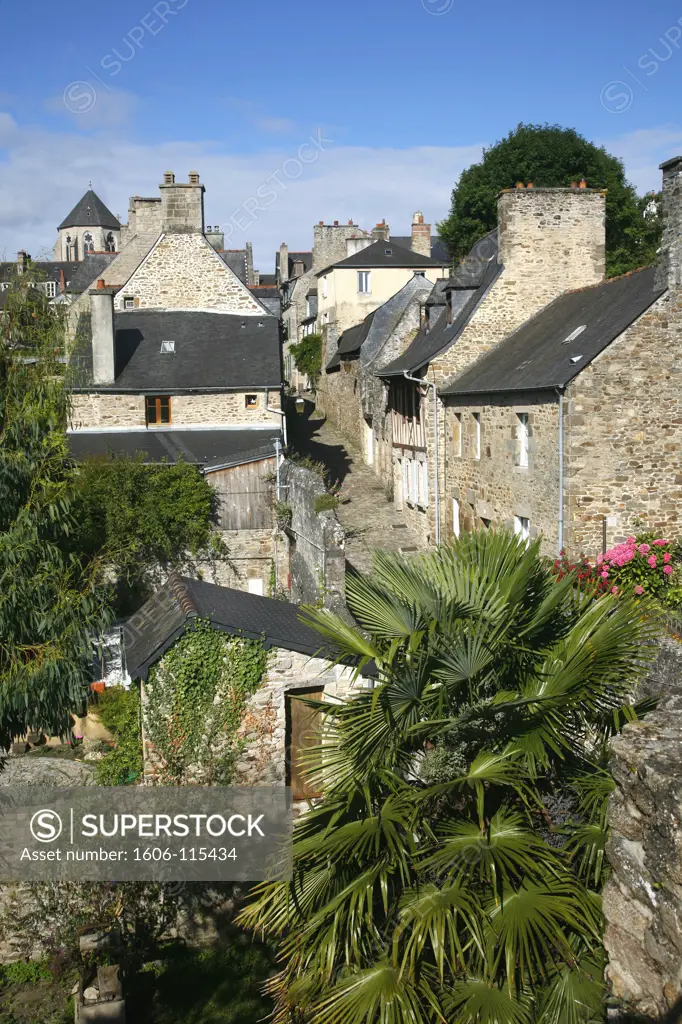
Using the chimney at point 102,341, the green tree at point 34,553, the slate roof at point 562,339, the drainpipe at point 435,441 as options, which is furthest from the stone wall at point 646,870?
the chimney at point 102,341

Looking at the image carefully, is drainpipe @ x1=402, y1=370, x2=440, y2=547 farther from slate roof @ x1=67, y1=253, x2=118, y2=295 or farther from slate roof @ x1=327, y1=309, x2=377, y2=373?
slate roof @ x1=67, y1=253, x2=118, y2=295

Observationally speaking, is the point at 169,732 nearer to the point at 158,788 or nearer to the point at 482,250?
the point at 158,788

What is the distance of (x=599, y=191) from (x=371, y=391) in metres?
10.7

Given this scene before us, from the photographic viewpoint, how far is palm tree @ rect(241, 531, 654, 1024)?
473 cm

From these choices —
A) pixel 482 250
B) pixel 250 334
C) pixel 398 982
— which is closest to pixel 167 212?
pixel 250 334

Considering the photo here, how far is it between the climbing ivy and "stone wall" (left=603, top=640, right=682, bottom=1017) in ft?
16.4

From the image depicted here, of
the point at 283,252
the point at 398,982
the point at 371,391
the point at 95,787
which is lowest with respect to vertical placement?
the point at 95,787

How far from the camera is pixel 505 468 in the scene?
1752 centimetres

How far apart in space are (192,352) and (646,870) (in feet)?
70.6

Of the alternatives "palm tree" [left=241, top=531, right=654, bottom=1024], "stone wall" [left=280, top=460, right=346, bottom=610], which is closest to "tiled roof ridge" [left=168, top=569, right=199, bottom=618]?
"stone wall" [left=280, top=460, right=346, bottom=610]

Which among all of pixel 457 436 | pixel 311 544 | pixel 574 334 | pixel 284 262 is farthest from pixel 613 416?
pixel 284 262

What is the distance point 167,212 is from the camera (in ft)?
86.3

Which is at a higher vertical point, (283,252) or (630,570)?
(283,252)

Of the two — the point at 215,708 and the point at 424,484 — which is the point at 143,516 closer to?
the point at 424,484
